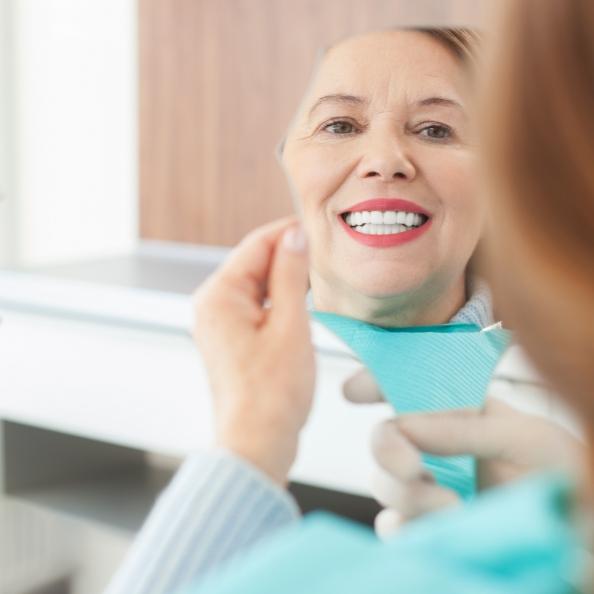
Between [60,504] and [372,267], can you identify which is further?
[60,504]

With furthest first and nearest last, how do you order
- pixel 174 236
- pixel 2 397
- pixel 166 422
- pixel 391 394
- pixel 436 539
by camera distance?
pixel 174 236, pixel 2 397, pixel 166 422, pixel 391 394, pixel 436 539

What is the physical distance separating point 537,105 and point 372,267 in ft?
1.41

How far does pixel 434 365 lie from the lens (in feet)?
2.04

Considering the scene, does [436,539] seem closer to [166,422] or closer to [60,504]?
[166,422]

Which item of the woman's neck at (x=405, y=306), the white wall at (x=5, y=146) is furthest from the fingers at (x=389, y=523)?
the white wall at (x=5, y=146)

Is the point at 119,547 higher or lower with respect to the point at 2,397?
lower

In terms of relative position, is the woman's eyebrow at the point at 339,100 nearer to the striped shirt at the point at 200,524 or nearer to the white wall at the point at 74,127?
the striped shirt at the point at 200,524

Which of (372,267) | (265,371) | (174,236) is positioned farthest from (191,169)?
(265,371)

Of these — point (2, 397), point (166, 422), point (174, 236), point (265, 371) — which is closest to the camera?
point (265, 371)

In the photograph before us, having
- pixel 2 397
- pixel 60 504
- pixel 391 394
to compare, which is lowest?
pixel 60 504

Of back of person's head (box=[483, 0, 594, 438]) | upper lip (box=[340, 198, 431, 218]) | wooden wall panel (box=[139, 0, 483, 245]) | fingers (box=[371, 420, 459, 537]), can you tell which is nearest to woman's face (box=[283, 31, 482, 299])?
upper lip (box=[340, 198, 431, 218])

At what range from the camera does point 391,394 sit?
0.62 meters

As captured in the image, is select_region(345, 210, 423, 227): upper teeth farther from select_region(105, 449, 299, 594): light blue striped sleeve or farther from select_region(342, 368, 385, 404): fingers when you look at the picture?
select_region(105, 449, 299, 594): light blue striped sleeve

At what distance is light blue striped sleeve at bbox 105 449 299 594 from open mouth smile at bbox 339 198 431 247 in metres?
0.28
